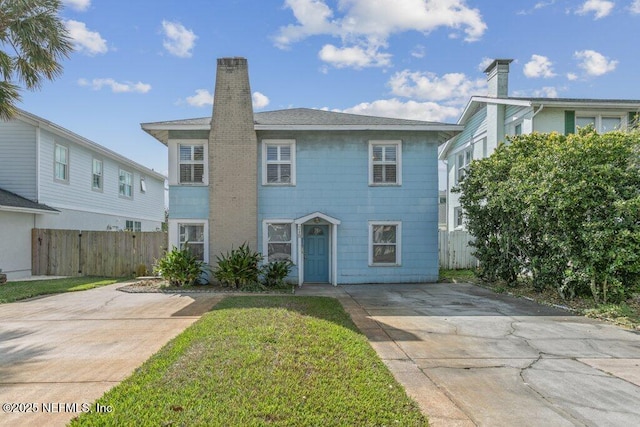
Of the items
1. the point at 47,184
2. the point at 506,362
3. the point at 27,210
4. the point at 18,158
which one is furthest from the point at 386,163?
the point at 18,158

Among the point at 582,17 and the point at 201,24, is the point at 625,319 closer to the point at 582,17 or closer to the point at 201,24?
the point at 582,17

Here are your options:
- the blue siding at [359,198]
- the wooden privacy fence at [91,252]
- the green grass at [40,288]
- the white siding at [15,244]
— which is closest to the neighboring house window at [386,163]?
the blue siding at [359,198]

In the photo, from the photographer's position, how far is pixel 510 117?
15578 mm

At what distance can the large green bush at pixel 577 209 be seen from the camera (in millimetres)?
8070

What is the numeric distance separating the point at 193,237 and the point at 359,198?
5777 mm

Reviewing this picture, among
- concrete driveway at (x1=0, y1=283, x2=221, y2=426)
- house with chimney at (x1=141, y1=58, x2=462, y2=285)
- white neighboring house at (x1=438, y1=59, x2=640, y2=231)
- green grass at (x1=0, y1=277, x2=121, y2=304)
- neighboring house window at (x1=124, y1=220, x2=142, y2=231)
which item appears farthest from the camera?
neighboring house window at (x1=124, y1=220, x2=142, y2=231)

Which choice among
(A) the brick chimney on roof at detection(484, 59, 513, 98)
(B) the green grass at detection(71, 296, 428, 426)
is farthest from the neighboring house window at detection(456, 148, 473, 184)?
(B) the green grass at detection(71, 296, 428, 426)

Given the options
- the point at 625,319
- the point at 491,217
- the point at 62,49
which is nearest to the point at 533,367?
the point at 625,319

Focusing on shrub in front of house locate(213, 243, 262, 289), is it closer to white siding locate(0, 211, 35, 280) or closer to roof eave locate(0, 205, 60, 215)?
roof eave locate(0, 205, 60, 215)

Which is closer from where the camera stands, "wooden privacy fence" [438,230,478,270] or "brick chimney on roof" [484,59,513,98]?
"brick chimney on roof" [484,59,513,98]

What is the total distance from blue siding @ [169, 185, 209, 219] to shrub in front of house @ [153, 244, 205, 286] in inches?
51.6

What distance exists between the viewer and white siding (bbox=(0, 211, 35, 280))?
42.8 ft

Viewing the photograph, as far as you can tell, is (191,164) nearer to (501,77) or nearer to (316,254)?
(316,254)

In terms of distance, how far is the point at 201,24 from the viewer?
11570 millimetres
